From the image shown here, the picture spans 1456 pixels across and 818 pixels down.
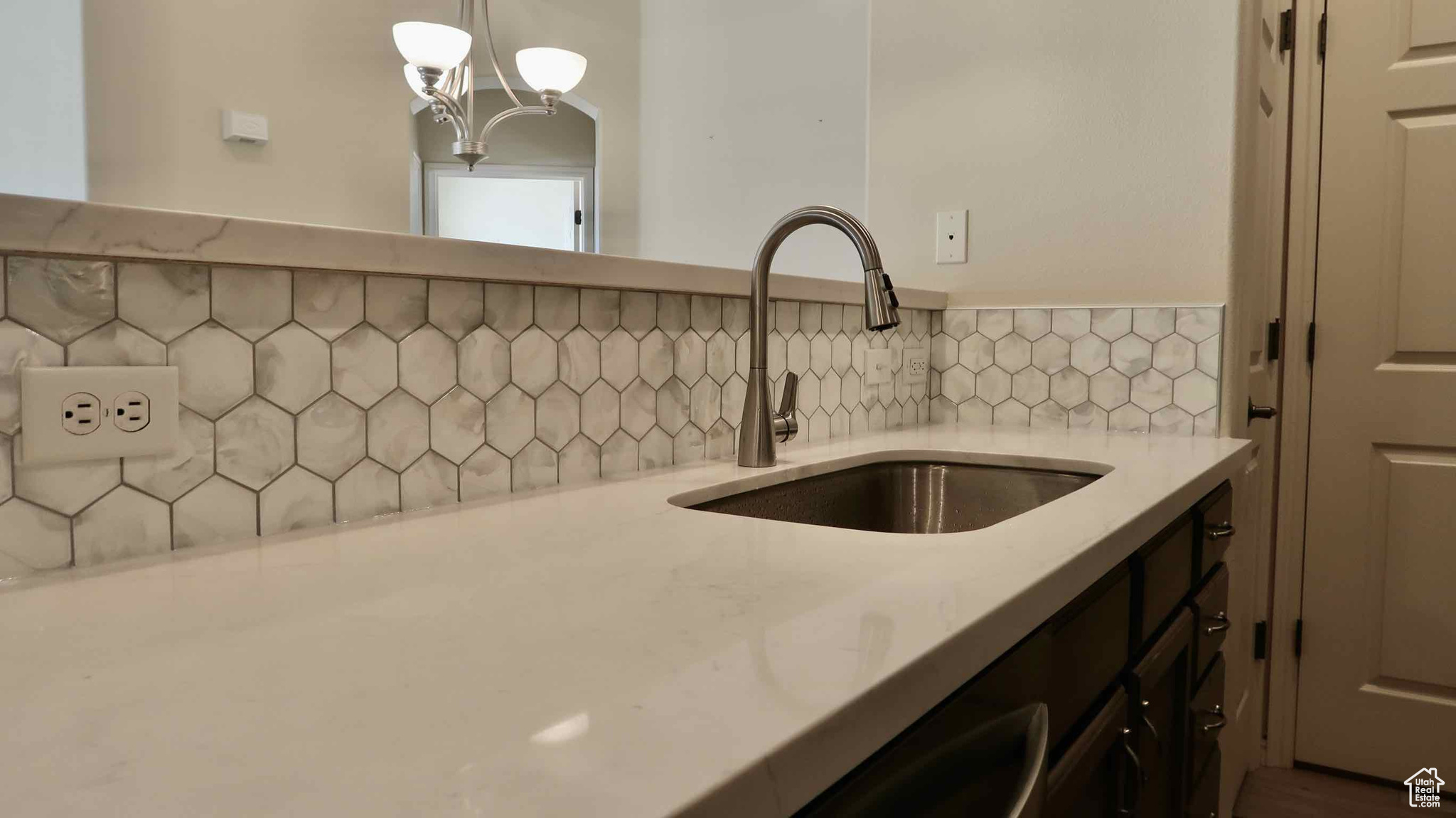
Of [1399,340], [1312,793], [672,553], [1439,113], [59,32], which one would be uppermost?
[59,32]

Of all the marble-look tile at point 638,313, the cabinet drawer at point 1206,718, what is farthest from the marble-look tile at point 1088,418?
the marble-look tile at point 638,313

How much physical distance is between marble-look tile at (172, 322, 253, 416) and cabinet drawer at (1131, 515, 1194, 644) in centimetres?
79

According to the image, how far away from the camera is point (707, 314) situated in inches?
47.8

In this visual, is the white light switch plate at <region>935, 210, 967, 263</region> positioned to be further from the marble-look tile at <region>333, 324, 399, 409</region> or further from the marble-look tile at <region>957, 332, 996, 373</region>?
the marble-look tile at <region>333, 324, 399, 409</region>

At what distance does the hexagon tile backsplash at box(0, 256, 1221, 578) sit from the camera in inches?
24.6

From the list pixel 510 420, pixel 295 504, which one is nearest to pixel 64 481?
pixel 295 504

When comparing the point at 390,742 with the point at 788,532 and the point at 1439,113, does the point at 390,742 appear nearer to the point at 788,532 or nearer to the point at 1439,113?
the point at 788,532

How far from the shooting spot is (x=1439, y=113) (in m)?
1.90

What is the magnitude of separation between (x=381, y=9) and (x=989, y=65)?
265cm

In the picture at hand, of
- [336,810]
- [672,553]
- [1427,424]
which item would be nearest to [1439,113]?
[1427,424]

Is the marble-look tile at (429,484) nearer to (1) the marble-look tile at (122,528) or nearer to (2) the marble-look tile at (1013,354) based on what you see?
(1) the marble-look tile at (122,528)

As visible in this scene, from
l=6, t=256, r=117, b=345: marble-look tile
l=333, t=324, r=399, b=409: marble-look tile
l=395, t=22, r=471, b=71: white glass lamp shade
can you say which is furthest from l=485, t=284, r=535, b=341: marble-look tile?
l=395, t=22, r=471, b=71: white glass lamp shade

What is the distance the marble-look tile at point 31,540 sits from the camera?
600 millimetres

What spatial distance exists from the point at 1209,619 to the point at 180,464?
1.20 metres
